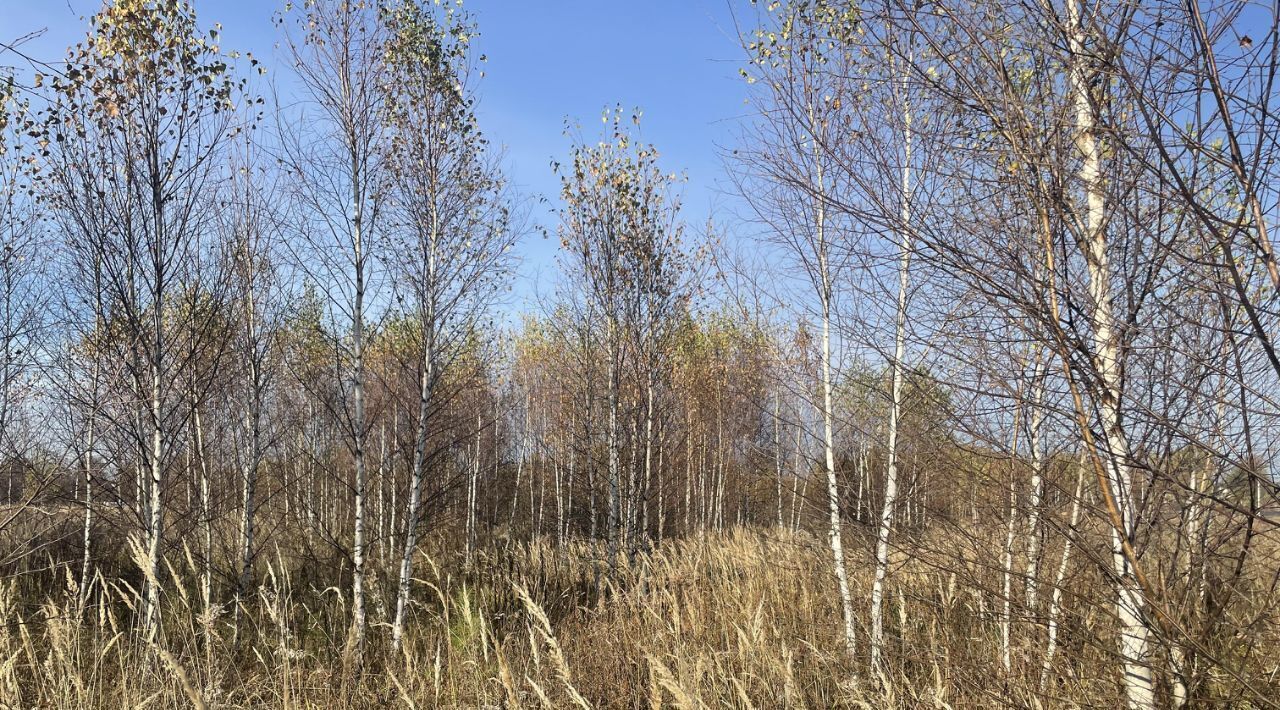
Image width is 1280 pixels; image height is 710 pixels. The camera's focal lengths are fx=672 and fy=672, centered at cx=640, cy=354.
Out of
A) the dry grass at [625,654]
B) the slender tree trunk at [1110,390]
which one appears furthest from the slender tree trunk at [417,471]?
the slender tree trunk at [1110,390]

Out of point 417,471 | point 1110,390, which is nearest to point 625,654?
point 417,471

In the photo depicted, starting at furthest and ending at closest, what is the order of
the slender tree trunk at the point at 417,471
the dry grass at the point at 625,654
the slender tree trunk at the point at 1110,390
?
1. the slender tree trunk at the point at 417,471
2. the dry grass at the point at 625,654
3. the slender tree trunk at the point at 1110,390

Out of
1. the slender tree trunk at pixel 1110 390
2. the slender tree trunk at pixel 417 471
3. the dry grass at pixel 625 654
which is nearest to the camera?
the slender tree trunk at pixel 1110 390

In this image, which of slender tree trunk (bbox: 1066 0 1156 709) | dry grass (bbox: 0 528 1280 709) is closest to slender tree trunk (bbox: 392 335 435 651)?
dry grass (bbox: 0 528 1280 709)

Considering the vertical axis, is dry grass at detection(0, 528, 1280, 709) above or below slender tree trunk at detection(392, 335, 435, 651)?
below

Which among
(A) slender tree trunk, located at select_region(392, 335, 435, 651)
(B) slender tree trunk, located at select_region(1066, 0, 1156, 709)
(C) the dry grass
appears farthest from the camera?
(A) slender tree trunk, located at select_region(392, 335, 435, 651)

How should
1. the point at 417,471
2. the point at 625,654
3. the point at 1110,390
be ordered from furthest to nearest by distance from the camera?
1. the point at 417,471
2. the point at 625,654
3. the point at 1110,390

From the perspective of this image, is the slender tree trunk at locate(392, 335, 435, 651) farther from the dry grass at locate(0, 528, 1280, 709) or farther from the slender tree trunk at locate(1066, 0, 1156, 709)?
the slender tree trunk at locate(1066, 0, 1156, 709)

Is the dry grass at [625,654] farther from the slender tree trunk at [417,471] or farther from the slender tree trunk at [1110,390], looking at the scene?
the slender tree trunk at [417,471]

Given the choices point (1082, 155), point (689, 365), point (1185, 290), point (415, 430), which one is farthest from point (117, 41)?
point (689, 365)

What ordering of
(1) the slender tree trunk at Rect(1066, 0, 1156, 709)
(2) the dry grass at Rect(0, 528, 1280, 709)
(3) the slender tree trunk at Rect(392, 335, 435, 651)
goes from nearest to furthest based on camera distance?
1. (1) the slender tree trunk at Rect(1066, 0, 1156, 709)
2. (2) the dry grass at Rect(0, 528, 1280, 709)
3. (3) the slender tree trunk at Rect(392, 335, 435, 651)

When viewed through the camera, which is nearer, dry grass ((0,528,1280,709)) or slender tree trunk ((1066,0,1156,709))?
slender tree trunk ((1066,0,1156,709))

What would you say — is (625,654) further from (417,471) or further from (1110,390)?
(1110,390)

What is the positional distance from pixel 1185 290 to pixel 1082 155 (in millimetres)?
595
